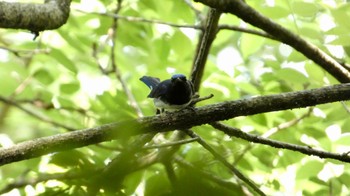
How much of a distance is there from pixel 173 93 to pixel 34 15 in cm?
91

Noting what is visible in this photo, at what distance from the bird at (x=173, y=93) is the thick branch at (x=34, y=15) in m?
0.75

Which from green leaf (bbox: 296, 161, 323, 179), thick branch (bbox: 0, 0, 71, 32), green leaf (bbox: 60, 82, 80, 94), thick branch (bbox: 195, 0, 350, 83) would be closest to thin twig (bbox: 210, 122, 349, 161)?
green leaf (bbox: 296, 161, 323, 179)

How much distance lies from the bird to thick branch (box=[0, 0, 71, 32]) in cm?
75

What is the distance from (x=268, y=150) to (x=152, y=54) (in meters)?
1.31

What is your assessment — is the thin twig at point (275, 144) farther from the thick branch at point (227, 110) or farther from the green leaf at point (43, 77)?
the green leaf at point (43, 77)

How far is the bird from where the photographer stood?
2.81m

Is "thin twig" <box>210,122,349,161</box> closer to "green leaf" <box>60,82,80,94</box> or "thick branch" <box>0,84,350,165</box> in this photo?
"thick branch" <box>0,84,350,165</box>

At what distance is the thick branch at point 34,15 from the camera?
227 cm

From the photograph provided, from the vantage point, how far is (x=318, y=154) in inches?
96.7

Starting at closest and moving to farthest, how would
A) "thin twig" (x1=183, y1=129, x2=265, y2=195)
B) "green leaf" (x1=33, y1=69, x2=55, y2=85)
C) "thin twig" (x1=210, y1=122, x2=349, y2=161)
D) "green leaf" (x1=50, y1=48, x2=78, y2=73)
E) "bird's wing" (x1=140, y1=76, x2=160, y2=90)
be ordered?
"thin twig" (x1=183, y1=129, x2=265, y2=195)
"thin twig" (x1=210, y1=122, x2=349, y2=161)
"bird's wing" (x1=140, y1=76, x2=160, y2=90)
"green leaf" (x1=50, y1=48, x2=78, y2=73)
"green leaf" (x1=33, y1=69, x2=55, y2=85)

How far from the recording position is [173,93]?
289cm

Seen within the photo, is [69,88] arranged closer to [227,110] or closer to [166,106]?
[166,106]

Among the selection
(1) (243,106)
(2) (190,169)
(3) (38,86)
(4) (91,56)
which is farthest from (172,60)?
(2) (190,169)

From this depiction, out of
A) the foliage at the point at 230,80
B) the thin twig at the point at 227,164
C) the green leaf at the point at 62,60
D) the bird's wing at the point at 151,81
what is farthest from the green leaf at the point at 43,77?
the thin twig at the point at 227,164
